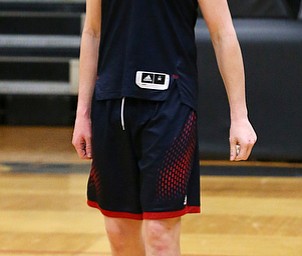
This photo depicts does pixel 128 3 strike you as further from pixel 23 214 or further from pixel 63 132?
pixel 63 132

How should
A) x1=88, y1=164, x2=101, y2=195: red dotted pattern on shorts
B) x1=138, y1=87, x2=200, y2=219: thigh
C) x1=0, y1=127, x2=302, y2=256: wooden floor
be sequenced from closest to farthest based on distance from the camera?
1. x1=138, y1=87, x2=200, y2=219: thigh
2. x1=88, y1=164, x2=101, y2=195: red dotted pattern on shorts
3. x1=0, y1=127, x2=302, y2=256: wooden floor

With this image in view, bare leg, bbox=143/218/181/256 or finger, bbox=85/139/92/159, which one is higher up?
finger, bbox=85/139/92/159

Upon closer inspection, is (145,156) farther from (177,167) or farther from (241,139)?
(241,139)

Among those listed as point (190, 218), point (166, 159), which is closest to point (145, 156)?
point (166, 159)

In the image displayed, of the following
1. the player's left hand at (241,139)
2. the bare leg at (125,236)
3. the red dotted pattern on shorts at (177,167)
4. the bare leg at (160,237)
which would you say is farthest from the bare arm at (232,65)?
the bare leg at (125,236)

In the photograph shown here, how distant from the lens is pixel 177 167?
7.30 ft

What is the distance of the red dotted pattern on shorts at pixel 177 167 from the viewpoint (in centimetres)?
221

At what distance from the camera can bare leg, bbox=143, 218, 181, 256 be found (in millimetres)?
2213

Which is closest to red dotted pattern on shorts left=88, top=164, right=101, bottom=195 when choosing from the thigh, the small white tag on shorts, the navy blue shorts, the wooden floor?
the navy blue shorts

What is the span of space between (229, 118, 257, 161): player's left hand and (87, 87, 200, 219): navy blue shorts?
0.12 meters

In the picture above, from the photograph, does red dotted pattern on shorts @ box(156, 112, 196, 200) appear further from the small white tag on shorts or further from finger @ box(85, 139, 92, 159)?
finger @ box(85, 139, 92, 159)

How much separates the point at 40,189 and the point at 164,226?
2.91 metres

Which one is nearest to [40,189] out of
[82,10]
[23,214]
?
Result: [23,214]

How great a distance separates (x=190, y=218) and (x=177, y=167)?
2.05 m
